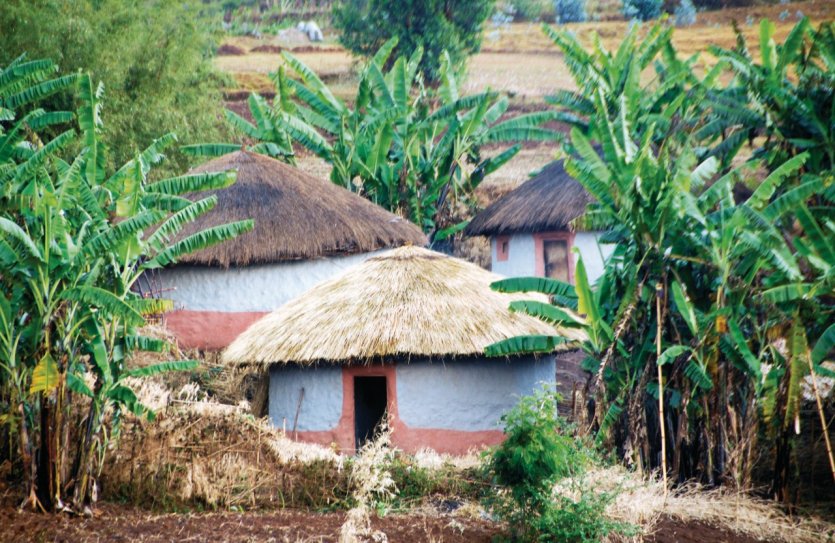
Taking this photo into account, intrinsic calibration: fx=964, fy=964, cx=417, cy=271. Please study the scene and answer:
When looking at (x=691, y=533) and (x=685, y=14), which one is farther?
(x=685, y=14)

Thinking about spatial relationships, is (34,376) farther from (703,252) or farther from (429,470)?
(703,252)

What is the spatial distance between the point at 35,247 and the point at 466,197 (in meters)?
15.1

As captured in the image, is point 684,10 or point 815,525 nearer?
point 815,525

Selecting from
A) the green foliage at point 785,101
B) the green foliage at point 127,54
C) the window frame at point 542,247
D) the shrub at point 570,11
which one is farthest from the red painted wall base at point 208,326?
the shrub at point 570,11

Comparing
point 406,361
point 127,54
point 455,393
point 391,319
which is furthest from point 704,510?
point 127,54

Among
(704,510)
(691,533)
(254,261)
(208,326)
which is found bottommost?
(691,533)

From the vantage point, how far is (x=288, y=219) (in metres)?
16.2

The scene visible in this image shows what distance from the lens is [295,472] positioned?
9336 millimetres

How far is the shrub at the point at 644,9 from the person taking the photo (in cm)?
3653

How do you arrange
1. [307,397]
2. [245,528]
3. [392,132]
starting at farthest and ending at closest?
1. [392,132]
2. [307,397]
3. [245,528]

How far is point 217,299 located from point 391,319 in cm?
471

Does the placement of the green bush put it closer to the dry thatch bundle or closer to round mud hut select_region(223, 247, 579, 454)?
the dry thatch bundle

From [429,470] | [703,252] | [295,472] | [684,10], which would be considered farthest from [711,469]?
[684,10]

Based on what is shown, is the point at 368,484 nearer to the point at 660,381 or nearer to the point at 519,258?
the point at 660,381
